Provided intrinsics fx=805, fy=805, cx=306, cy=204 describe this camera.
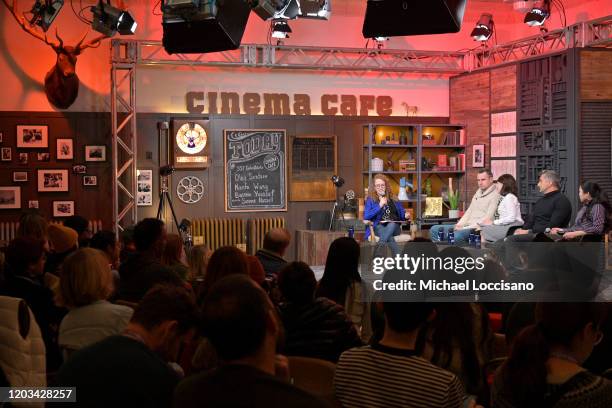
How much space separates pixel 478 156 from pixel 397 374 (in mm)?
10971

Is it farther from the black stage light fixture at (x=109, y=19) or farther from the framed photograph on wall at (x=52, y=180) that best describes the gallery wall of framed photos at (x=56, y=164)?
the black stage light fixture at (x=109, y=19)

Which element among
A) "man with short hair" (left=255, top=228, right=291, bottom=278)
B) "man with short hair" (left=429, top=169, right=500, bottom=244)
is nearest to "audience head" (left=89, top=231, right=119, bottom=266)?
"man with short hair" (left=255, top=228, right=291, bottom=278)

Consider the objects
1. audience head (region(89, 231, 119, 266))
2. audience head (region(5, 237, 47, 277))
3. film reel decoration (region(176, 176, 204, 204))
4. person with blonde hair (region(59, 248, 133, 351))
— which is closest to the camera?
person with blonde hair (region(59, 248, 133, 351))

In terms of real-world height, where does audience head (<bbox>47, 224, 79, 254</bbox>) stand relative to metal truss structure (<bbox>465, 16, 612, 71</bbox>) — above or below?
below

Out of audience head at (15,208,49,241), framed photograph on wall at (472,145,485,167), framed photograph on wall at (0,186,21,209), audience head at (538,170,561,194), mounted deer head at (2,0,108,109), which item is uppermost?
mounted deer head at (2,0,108,109)

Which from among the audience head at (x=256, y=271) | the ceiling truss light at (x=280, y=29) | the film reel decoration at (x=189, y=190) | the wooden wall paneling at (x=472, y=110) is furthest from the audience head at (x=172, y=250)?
the wooden wall paneling at (x=472, y=110)

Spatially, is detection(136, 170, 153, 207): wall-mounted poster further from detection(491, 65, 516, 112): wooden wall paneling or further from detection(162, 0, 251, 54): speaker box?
detection(491, 65, 516, 112): wooden wall paneling

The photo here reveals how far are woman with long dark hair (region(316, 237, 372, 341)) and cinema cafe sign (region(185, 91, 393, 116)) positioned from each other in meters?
8.30

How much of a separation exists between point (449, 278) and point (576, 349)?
198 centimetres

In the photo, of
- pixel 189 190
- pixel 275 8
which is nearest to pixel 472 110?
pixel 189 190

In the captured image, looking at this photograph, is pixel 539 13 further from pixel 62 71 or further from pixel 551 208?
pixel 62 71

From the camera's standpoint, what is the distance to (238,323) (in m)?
1.95

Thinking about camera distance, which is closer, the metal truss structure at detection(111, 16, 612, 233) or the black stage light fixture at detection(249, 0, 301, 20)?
the black stage light fixture at detection(249, 0, 301, 20)

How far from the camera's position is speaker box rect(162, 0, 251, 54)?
724cm
